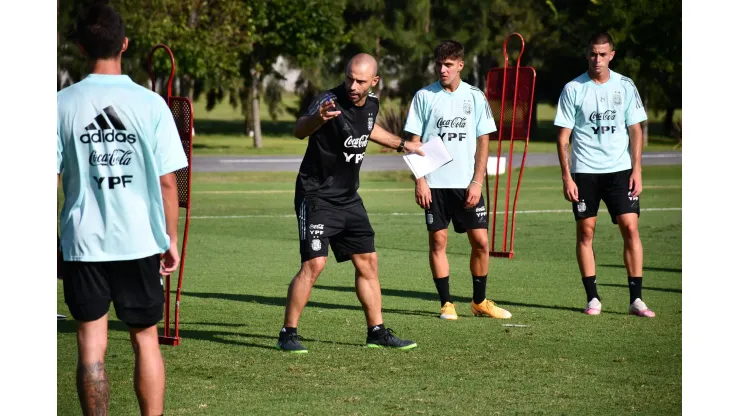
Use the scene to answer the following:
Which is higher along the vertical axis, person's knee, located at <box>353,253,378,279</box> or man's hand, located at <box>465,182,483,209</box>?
man's hand, located at <box>465,182,483,209</box>

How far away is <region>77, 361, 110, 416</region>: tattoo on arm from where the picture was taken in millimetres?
5148

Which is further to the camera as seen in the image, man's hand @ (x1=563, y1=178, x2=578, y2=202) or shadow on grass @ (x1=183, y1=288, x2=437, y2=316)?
shadow on grass @ (x1=183, y1=288, x2=437, y2=316)

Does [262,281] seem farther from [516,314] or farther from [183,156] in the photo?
[183,156]

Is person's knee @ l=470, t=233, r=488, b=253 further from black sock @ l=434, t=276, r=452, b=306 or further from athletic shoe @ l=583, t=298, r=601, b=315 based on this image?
athletic shoe @ l=583, t=298, r=601, b=315

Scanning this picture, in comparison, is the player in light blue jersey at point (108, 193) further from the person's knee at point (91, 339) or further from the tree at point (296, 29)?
the tree at point (296, 29)

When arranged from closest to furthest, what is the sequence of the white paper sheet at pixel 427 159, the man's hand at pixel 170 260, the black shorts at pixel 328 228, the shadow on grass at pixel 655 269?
the man's hand at pixel 170 260
the black shorts at pixel 328 228
the white paper sheet at pixel 427 159
the shadow on grass at pixel 655 269

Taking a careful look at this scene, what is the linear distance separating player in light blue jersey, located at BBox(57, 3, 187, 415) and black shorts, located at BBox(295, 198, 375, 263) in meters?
2.61

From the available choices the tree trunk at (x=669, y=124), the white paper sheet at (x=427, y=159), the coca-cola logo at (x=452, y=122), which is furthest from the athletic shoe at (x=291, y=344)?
the tree trunk at (x=669, y=124)

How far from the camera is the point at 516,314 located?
947 centimetres

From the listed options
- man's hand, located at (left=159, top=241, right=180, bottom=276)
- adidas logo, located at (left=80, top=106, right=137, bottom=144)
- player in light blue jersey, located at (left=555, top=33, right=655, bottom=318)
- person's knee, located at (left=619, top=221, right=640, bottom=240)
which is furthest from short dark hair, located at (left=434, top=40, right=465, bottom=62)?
adidas logo, located at (left=80, top=106, right=137, bottom=144)

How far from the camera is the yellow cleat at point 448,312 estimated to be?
30.4 feet

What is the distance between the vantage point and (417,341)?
8.30 meters

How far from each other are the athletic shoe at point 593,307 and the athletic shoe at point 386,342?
79.2 inches

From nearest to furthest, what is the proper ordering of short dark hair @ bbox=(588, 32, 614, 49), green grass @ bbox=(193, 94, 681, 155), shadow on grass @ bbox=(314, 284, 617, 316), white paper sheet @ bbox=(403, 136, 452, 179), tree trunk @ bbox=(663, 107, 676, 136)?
white paper sheet @ bbox=(403, 136, 452, 179) < short dark hair @ bbox=(588, 32, 614, 49) < shadow on grass @ bbox=(314, 284, 617, 316) < green grass @ bbox=(193, 94, 681, 155) < tree trunk @ bbox=(663, 107, 676, 136)
